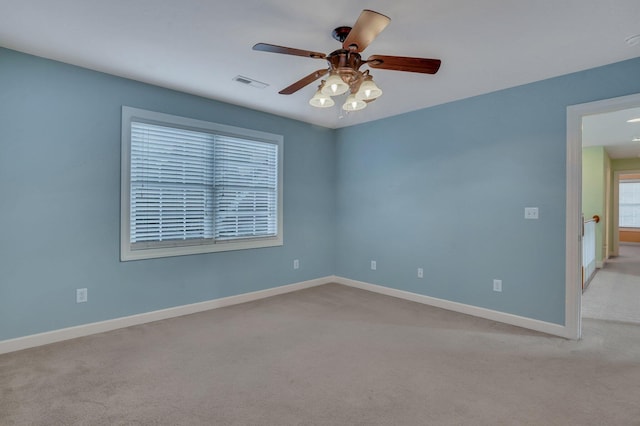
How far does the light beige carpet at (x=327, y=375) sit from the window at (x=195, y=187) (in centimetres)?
94

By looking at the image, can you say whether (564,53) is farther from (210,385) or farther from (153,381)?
(153,381)

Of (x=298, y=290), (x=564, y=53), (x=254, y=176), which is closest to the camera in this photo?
(x=564, y=53)

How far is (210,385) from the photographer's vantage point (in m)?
2.17

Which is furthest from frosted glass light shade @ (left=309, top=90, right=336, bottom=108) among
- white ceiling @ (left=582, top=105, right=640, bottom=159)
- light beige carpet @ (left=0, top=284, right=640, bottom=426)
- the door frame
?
white ceiling @ (left=582, top=105, right=640, bottom=159)

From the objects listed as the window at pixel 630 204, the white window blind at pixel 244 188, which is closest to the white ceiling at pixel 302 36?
the white window blind at pixel 244 188

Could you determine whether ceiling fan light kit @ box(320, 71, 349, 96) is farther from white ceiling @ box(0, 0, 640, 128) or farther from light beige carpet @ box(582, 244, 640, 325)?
light beige carpet @ box(582, 244, 640, 325)

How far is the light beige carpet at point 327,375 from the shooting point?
1873mm

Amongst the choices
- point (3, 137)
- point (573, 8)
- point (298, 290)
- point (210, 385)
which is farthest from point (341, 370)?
point (3, 137)

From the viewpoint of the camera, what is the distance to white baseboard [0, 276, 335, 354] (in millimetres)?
2686

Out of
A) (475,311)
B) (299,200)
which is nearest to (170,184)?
(299,200)

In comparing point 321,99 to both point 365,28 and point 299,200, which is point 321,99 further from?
point 299,200

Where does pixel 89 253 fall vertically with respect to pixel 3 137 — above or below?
below

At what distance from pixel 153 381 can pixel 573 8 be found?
3.66m

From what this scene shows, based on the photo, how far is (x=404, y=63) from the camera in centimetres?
211
